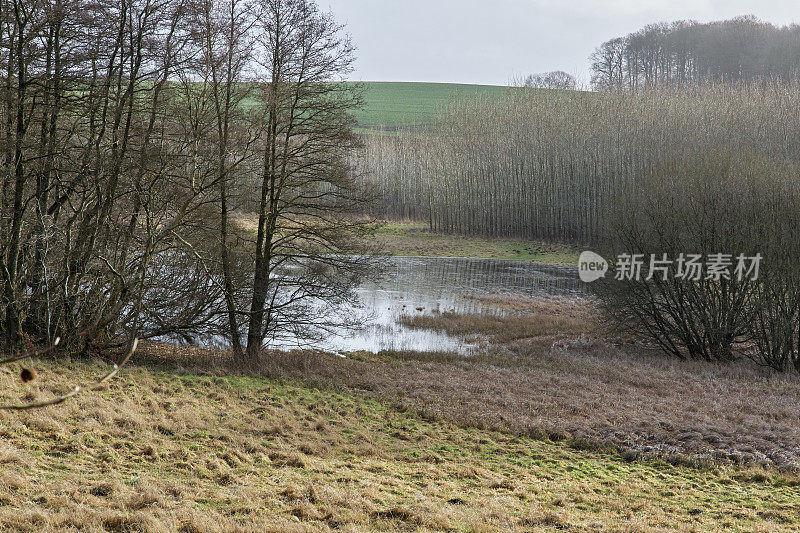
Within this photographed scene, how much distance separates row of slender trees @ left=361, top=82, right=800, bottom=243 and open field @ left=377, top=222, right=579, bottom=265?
5.68 feet

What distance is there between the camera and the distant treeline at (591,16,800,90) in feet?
184

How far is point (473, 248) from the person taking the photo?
146ft

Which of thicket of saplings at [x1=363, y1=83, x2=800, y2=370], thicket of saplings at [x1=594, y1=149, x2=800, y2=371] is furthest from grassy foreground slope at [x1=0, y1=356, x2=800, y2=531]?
thicket of saplings at [x1=363, y1=83, x2=800, y2=370]

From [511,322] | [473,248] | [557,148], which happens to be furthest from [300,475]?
[557,148]

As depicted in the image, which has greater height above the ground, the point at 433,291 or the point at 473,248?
the point at 473,248

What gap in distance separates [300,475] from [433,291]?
2320cm

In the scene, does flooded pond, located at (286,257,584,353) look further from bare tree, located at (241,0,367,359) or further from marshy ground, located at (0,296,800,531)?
marshy ground, located at (0,296,800,531)

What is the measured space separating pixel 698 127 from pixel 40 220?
37675 millimetres

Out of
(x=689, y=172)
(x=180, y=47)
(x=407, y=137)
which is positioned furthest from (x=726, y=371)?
(x=407, y=137)

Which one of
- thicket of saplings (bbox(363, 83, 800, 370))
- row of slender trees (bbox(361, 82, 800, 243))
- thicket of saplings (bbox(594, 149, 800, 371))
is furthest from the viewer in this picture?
row of slender trees (bbox(361, 82, 800, 243))

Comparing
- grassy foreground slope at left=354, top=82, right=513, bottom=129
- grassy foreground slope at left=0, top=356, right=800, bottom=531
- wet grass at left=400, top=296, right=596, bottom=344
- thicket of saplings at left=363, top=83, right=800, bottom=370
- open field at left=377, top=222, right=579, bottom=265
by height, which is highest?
grassy foreground slope at left=354, top=82, right=513, bottom=129

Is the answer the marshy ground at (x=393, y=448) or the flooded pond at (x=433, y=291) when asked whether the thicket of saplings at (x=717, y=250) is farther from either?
the flooded pond at (x=433, y=291)

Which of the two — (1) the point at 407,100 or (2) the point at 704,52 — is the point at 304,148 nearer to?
(2) the point at 704,52

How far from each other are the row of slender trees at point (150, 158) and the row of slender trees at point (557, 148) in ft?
86.8
